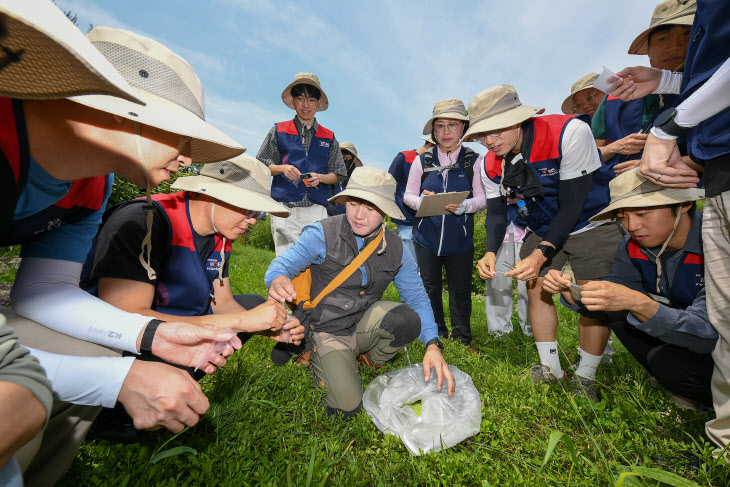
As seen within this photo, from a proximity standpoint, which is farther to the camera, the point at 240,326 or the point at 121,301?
the point at 240,326

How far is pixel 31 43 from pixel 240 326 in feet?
5.40

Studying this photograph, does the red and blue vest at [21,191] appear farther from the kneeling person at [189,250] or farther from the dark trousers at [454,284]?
the dark trousers at [454,284]

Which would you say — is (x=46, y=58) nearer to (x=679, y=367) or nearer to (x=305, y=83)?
(x=679, y=367)

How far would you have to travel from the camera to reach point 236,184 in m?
2.47

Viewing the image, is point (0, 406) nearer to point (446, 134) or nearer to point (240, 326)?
point (240, 326)

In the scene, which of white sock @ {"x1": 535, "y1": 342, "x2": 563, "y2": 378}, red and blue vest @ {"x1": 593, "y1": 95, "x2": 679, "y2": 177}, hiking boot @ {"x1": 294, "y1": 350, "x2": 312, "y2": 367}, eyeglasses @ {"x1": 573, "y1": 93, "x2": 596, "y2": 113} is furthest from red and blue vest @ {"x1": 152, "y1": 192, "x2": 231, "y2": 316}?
eyeglasses @ {"x1": 573, "y1": 93, "x2": 596, "y2": 113}

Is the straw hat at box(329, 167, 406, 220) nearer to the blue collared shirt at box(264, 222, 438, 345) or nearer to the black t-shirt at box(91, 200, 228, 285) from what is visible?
the blue collared shirt at box(264, 222, 438, 345)

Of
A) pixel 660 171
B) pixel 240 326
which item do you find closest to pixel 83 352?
pixel 240 326

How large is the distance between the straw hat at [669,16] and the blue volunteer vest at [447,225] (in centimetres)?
201

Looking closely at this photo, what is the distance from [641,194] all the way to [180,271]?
10.5ft

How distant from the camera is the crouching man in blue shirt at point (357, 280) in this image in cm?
288

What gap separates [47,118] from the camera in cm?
127

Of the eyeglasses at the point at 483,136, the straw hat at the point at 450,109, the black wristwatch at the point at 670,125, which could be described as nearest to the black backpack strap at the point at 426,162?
the straw hat at the point at 450,109

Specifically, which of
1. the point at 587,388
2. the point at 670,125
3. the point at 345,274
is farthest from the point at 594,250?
the point at 345,274
